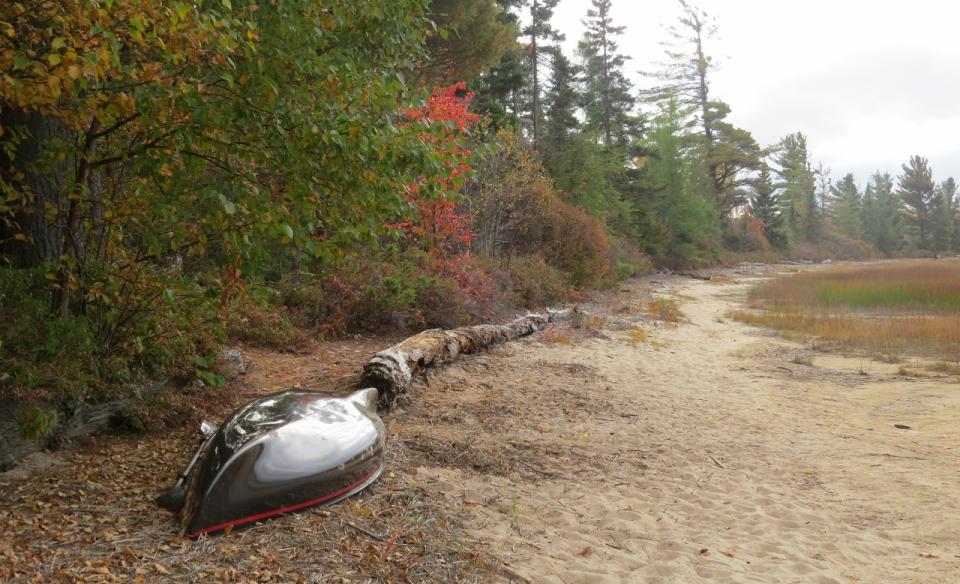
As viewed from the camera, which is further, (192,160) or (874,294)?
(874,294)

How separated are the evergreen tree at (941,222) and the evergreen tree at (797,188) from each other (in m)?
11.7

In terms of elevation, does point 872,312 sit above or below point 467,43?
below

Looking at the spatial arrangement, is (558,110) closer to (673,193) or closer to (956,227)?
(673,193)

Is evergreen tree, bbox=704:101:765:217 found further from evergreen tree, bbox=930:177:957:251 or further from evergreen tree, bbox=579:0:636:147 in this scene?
evergreen tree, bbox=930:177:957:251

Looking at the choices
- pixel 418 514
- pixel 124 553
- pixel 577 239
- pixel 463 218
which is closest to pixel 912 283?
pixel 577 239

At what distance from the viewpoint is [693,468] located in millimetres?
5812

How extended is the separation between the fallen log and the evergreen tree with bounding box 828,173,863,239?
7509 cm

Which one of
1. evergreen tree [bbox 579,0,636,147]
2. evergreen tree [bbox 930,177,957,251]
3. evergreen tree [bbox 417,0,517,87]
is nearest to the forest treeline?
evergreen tree [bbox 417,0,517,87]

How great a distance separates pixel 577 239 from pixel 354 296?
37.5 ft

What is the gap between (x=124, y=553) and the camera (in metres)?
3.22

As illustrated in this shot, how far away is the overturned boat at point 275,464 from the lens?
352cm

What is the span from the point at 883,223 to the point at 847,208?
4.87 metres

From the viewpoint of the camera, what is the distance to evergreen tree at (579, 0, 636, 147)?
127 ft

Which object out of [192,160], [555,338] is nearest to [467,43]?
[555,338]
